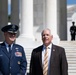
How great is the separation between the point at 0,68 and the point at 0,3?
159 ft

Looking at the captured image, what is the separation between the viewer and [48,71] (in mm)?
13648

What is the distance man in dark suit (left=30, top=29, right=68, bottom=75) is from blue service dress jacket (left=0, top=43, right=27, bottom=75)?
0.53 meters

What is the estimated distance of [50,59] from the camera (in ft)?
45.1

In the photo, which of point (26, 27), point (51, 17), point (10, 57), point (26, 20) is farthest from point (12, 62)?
point (51, 17)

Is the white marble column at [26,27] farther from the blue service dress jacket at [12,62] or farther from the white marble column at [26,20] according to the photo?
the blue service dress jacket at [12,62]

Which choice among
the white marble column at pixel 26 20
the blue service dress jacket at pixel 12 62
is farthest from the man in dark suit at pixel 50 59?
the white marble column at pixel 26 20

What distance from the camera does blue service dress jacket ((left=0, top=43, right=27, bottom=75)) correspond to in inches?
527

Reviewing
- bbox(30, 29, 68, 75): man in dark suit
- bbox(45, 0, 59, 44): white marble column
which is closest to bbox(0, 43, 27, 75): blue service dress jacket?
bbox(30, 29, 68, 75): man in dark suit

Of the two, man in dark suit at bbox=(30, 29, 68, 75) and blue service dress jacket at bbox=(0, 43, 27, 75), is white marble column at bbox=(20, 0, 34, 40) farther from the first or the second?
blue service dress jacket at bbox=(0, 43, 27, 75)

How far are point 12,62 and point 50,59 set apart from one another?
1.58 m

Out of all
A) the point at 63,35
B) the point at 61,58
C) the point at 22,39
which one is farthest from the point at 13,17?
the point at 61,58

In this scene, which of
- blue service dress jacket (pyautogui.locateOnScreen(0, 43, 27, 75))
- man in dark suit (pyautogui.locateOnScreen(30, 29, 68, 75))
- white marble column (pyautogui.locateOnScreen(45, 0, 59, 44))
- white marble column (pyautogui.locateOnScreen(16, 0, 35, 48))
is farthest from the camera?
white marble column (pyautogui.locateOnScreen(45, 0, 59, 44))

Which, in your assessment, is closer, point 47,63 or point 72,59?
point 47,63

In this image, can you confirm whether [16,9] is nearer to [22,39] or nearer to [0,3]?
[0,3]
